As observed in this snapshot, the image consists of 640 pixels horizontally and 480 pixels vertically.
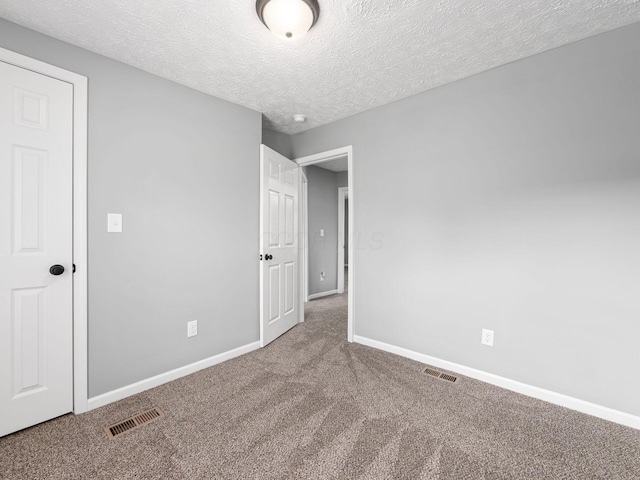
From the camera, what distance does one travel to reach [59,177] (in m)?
1.88

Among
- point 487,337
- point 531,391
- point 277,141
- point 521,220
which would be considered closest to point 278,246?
point 277,141

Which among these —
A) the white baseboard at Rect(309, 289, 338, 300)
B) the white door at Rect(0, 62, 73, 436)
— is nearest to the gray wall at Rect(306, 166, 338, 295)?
the white baseboard at Rect(309, 289, 338, 300)

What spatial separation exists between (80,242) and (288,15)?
193cm

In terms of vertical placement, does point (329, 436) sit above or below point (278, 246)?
below

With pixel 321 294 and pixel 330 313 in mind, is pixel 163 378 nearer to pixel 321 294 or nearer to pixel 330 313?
pixel 330 313

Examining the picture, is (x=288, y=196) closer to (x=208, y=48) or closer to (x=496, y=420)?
(x=208, y=48)

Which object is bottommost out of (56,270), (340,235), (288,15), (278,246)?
(56,270)

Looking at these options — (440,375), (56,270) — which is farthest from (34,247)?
(440,375)

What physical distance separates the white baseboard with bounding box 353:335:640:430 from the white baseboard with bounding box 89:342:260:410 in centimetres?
145

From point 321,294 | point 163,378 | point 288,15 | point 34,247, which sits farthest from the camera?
point 321,294

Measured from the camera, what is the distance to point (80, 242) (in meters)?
1.95

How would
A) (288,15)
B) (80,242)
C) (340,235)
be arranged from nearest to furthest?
(288,15), (80,242), (340,235)

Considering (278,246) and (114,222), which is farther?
(278,246)

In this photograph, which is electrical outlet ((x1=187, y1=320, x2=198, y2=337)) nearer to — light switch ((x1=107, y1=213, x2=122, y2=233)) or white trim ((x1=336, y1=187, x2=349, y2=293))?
light switch ((x1=107, y1=213, x2=122, y2=233))
